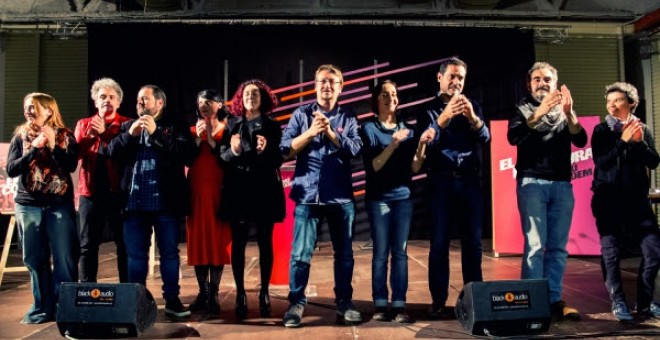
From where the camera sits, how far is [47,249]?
9.02 ft

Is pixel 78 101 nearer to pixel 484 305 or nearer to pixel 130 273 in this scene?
pixel 130 273

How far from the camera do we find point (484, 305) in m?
2.27

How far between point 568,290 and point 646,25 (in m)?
6.26

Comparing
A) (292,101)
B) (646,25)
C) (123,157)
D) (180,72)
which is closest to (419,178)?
(292,101)

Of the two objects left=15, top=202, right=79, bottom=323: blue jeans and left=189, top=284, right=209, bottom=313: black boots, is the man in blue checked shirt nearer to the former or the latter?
left=189, top=284, right=209, bottom=313: black boots

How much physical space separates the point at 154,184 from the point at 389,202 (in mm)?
1258

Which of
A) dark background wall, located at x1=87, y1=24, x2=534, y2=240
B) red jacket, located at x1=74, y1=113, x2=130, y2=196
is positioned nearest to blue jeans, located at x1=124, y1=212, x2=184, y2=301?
red jacket, located at x1=74, y1=113, x2=130, y2=196

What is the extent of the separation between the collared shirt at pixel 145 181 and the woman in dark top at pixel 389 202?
1132mm

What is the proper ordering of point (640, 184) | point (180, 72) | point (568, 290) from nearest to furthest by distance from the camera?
point (640, 184) → point (568, 290) → point (180, 72)

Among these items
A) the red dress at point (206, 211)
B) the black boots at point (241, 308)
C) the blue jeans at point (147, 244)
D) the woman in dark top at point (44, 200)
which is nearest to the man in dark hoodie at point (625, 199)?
the black boots at point (241, 308)

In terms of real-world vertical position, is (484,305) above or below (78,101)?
below

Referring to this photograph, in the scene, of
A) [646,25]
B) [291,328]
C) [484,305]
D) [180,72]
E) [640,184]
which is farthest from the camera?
[646,25]

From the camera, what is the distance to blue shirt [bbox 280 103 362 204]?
2.61 meters

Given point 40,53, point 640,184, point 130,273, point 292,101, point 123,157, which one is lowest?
point 130,273
